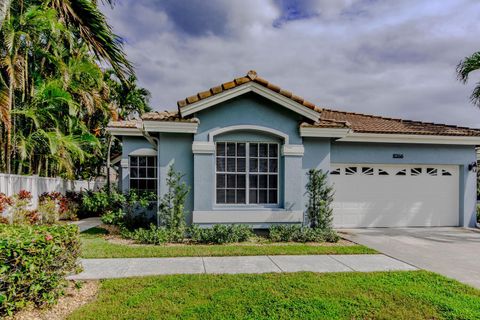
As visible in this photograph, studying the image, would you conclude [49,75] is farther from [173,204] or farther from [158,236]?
[158,236]

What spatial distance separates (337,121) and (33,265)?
9299mm

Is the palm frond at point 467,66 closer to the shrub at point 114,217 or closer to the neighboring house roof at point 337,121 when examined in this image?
the neighboring house roof at point 337,121

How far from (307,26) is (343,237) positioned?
7.63 m

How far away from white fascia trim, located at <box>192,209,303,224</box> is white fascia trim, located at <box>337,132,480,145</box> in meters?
4.03

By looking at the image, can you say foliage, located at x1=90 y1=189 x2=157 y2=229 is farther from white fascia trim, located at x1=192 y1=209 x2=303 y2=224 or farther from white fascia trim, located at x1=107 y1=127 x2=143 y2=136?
white fascia trim, located at x1=107 y1=127 x2=143 y2=136

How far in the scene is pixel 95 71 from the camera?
42.0 feet

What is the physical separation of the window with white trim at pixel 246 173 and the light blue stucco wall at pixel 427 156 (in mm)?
3390

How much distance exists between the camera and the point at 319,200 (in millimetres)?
9992

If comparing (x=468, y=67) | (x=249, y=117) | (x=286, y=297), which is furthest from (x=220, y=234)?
(x=468, y=67)

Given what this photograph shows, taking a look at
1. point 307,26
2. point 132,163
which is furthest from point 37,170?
point 307,26

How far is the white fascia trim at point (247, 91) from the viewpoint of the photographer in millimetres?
9312

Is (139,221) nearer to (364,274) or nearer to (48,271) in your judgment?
(48,271)

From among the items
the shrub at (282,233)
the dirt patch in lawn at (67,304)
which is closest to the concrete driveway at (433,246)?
the shrub at (282,233)

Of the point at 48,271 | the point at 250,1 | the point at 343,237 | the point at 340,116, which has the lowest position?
the point at 343,237
